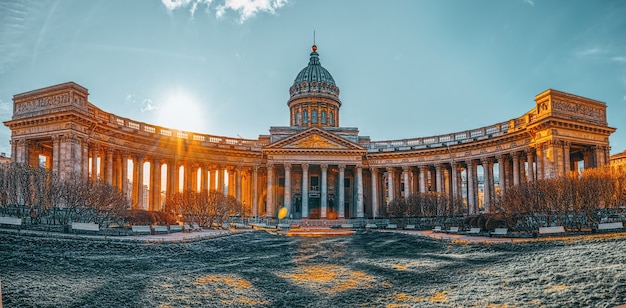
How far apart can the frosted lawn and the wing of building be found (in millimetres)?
20284

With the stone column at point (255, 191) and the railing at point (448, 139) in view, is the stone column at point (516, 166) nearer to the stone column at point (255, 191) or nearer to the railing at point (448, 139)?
the railing at point (448, 139)

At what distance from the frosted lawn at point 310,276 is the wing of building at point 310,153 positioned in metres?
20.3

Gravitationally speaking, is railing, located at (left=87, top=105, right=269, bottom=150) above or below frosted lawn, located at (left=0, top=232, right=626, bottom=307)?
above

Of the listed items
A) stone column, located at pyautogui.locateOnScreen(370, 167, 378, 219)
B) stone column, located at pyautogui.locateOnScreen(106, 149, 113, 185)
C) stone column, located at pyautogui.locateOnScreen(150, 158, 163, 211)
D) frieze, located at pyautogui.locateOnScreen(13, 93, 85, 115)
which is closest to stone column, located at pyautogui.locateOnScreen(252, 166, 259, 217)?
stone column, located at pyautogui.locateOnScreen(150, 158, 163, 211)

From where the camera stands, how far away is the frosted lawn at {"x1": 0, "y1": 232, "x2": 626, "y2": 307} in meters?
14.4

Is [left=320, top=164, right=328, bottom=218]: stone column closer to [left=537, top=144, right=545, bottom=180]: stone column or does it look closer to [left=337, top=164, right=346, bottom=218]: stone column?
[left=337, top=164, right=346, bottom=218]: stone column

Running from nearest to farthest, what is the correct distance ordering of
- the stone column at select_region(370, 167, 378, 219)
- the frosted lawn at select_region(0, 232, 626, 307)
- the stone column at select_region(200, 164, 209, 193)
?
the frosted lawn at select_region(0, 232, 626, 307), the stone column at select_region(200, 164, 209, 193), the stone column at select_region(370, 167, 378, 219)

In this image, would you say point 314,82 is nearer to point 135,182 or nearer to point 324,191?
point 324,191

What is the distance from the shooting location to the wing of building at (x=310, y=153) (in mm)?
41875

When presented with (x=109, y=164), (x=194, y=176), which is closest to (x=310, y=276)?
(x=109, y=164)

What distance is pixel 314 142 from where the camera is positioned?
60344 mm

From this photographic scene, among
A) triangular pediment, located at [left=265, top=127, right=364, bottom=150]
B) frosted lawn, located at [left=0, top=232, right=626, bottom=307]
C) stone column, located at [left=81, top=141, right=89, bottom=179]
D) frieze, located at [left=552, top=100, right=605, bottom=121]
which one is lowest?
frosted lawn, located at [left=0, top=232, right=626, bottom=307]

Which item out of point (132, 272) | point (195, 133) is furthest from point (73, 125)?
point (132, 272)

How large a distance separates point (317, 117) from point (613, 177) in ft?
154
